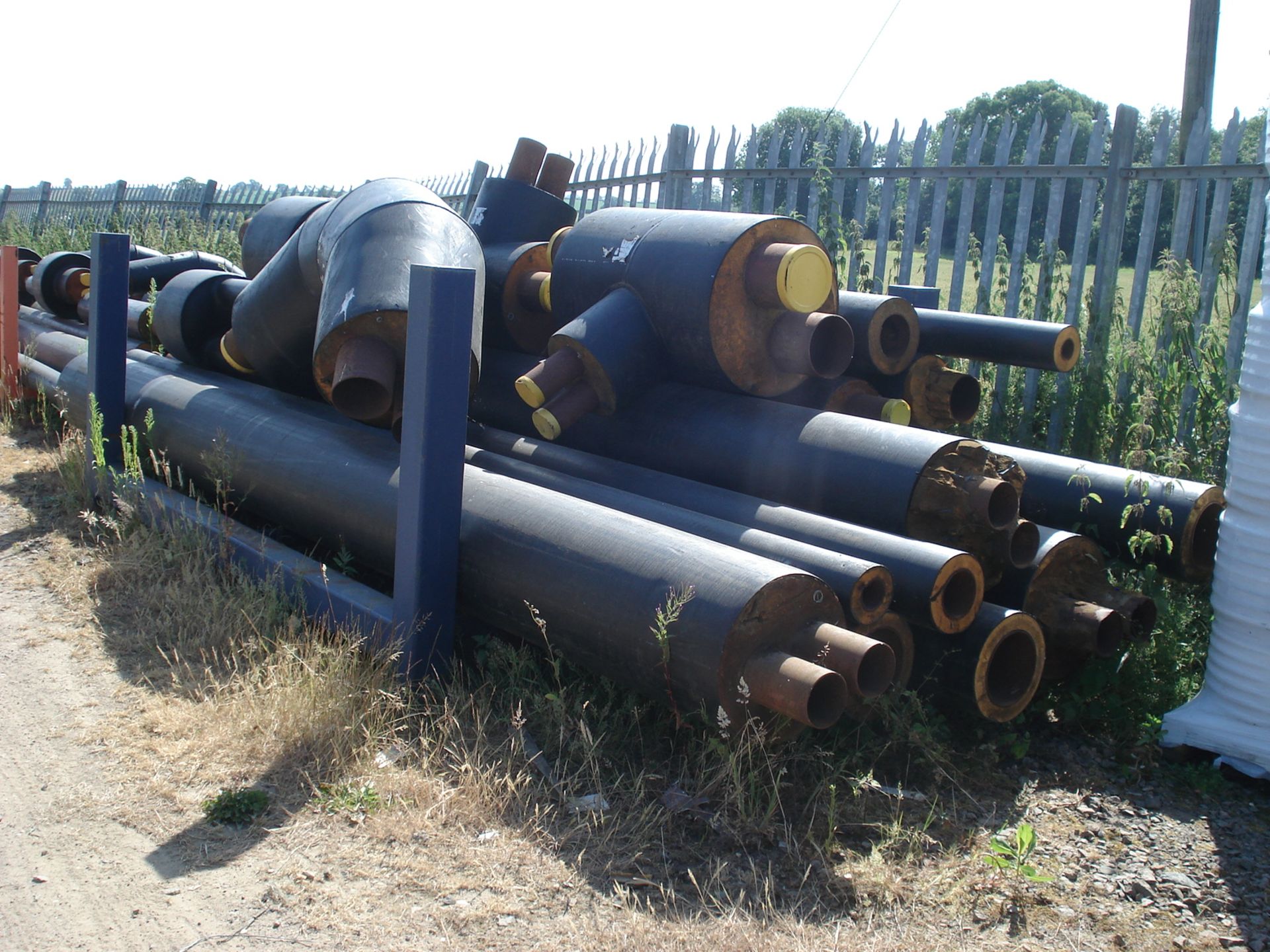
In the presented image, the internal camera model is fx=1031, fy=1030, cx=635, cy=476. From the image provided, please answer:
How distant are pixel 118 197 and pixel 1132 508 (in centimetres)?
2173

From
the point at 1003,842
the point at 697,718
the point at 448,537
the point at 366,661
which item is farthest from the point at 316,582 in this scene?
the point at 1003,842

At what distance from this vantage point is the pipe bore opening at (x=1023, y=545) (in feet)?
11.2

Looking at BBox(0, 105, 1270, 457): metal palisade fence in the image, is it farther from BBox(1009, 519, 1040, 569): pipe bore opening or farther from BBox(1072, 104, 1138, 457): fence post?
BBox(1009, 519, 1040, 569): pipe bore opening

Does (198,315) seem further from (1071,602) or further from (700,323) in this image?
(1071,602)

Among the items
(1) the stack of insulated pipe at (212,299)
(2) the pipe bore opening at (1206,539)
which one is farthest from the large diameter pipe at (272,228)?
(2) the pipe bore opening at (1206,539)

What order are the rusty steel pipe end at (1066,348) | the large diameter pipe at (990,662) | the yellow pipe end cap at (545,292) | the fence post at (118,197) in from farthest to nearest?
the fence post at (118,197) → the yellow pipe end cap at (545,292) → the rusty steel pipe end at (1066,348) → the large diameter pipe at (990,662)

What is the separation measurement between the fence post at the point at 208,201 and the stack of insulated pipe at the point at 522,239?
14.1 meters

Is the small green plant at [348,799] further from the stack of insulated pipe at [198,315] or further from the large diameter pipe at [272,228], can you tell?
the large diameter pipe at [272,228]

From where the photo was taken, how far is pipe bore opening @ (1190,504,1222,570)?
151 inches

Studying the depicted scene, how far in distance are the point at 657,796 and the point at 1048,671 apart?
1.50 meters

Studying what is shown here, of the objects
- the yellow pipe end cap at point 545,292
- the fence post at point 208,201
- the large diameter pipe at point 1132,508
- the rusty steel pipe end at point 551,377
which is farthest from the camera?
the fence post at point 208,201

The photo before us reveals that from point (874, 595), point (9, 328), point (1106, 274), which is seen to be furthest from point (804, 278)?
point (9, 328)

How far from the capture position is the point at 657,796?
296cm

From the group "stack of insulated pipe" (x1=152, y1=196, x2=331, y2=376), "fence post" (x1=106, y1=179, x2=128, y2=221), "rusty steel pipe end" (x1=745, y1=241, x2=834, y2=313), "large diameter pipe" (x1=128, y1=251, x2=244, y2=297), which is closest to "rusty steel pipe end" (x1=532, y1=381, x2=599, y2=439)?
"rusty steel pipe end" (x1=745, y1=241, x2=834, y2=313)
